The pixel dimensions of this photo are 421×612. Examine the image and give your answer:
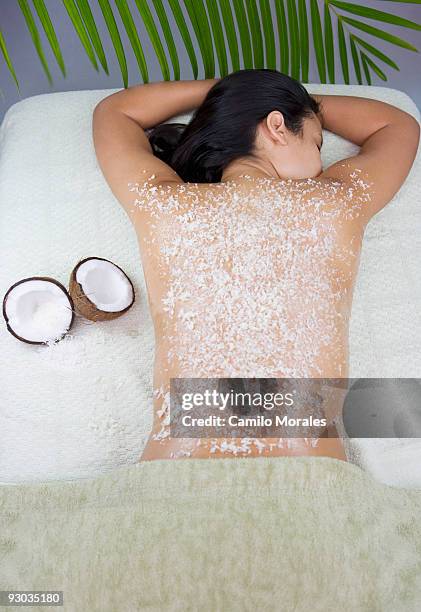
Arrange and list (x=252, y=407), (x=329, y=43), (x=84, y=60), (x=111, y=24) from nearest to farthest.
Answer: (x=252, y=407) < (x=111, y=24) < (x=329, y=43) < (x=84, y=60)

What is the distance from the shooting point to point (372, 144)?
57.7 inches

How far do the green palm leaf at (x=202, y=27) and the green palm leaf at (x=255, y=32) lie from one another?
0.31 feet

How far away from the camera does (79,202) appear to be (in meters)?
1.48

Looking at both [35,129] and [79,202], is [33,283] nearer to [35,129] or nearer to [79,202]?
[79,202]

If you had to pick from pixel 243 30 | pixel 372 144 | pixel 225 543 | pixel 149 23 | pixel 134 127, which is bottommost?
pixel 225 543

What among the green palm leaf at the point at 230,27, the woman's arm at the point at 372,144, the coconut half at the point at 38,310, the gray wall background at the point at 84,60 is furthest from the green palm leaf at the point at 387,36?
the coconut half at the point at 38,310

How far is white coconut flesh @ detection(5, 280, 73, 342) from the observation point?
128 centimetres

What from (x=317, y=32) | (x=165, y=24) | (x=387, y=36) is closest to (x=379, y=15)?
(x=387, y=36)

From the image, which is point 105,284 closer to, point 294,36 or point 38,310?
point 38,310

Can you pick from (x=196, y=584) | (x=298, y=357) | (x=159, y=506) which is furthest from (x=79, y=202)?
(x=196, y=584)

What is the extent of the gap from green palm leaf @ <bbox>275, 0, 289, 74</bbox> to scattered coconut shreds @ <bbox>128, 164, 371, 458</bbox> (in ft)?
1.34

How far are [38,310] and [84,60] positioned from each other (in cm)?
107

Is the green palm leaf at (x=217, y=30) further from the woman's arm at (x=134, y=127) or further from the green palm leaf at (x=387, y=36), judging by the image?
the green palm leaf at (x=387, y=36)

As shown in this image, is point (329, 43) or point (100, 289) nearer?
point (100, 289)
